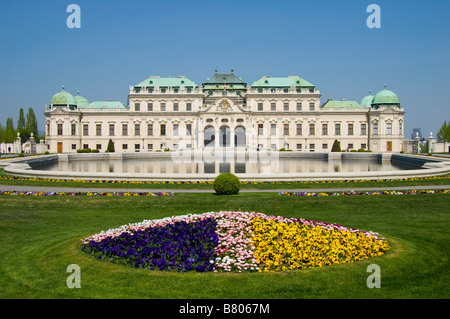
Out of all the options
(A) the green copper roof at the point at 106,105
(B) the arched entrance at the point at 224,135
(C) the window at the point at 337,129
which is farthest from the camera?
(A) the green copper roof at the point at 106,105

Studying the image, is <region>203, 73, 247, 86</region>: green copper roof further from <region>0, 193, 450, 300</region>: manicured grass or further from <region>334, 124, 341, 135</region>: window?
<region>0, 193, 450, 300</region>: manicured grass

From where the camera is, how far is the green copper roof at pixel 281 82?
8569 cm

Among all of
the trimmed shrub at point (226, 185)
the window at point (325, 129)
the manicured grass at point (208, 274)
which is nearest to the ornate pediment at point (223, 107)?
the window at point (325, 129)

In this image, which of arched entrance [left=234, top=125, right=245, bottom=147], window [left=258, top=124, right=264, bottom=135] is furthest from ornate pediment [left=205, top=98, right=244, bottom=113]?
window [left=258, top=124, right=264, bottom=135]

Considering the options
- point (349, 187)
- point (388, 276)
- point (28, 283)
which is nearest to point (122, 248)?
point (28, 283)

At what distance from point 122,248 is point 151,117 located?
7615cm

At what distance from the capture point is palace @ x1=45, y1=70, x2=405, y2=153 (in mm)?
83312

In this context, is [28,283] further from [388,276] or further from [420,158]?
[420,158]

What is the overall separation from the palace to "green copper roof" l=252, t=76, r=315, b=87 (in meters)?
0.20

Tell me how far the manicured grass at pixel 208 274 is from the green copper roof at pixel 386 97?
69.8 metres

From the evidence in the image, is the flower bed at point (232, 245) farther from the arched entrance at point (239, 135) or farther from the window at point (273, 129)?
the window at point (273, 129)

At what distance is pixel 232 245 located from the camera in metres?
11.1

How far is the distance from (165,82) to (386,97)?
45.0 meters

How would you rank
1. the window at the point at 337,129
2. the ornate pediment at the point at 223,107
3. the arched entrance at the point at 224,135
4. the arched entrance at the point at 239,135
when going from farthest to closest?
1. the window at the point at 337,129
2. the arched entrance at the point at 239,135
3. the arched entrance at the point at 224,135
4. the ornate pediment at the point at 223,107
